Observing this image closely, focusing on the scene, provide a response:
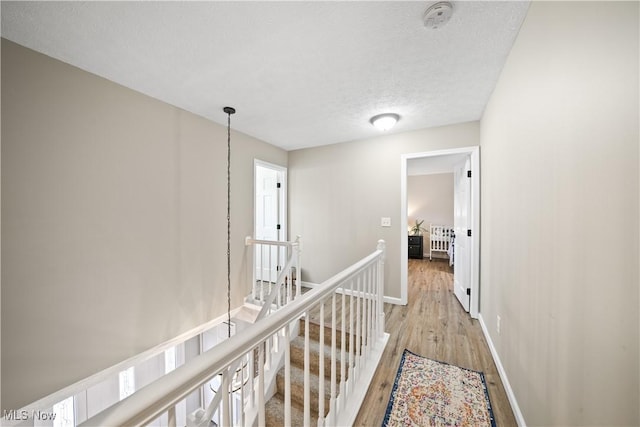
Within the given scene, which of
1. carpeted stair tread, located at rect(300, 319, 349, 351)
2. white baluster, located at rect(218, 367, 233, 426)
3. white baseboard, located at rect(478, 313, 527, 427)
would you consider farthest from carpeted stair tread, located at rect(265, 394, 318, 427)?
white baluster, located at rect(218, 367, 233, 426)

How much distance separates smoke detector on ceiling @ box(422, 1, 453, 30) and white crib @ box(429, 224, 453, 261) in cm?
568

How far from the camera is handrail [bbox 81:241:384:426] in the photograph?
45 centimetres

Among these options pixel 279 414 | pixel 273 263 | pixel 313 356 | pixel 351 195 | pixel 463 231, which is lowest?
pixel 279 414

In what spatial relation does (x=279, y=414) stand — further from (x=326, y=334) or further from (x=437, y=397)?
(x=437, y=397)

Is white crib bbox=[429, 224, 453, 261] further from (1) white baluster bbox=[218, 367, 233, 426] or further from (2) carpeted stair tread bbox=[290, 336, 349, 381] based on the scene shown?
(1) white baluster bbox=[218, 367, 233, 426]

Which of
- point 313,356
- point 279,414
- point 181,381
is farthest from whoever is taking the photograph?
point 313,356

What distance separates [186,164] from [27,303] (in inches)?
61.7

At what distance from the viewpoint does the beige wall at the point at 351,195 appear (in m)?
3.09

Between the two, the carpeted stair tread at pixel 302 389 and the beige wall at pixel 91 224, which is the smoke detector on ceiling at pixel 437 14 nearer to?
the beige wall at pixel 91 224

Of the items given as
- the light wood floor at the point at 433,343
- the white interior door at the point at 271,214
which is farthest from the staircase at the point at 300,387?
the white interior door at the point at 271,214

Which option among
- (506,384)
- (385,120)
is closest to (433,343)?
(506,384)

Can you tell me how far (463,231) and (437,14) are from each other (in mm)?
2539

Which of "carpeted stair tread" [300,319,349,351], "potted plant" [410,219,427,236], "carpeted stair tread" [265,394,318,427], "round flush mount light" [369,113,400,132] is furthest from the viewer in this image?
"potted plant" [410,219,427,236]

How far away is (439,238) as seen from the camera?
20.6 ft
